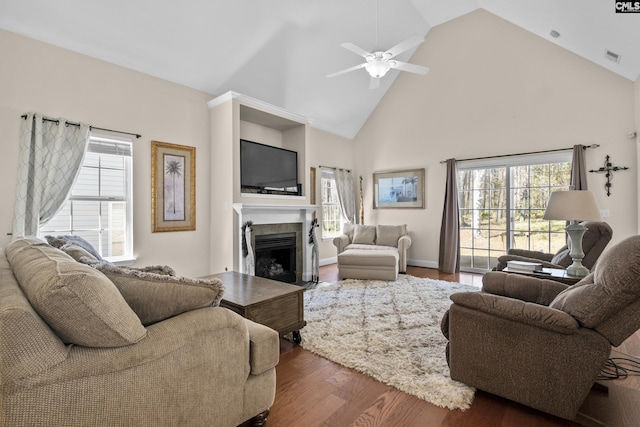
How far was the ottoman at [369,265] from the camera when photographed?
4699 mm

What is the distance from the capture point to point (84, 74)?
3283mm

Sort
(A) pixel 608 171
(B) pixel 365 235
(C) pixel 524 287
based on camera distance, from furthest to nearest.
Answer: (B) pixel 365 235
(A) pixel 608 171
(C) pixel 524 287

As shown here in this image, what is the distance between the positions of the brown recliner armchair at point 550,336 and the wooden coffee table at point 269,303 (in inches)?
49.2

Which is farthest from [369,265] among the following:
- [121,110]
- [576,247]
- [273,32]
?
[121,110]

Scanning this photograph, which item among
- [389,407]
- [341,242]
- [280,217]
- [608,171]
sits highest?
[608,171]

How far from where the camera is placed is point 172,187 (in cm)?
399

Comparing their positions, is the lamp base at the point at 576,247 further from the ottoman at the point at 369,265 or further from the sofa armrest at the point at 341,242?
the sofa armrest at the point at 341,242

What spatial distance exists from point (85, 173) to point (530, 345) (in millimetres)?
4371

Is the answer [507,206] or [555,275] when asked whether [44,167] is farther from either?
[507,206]

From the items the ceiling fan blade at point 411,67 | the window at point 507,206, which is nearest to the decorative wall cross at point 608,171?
the window at point 507,206

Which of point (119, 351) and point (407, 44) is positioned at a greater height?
point (407, 44)

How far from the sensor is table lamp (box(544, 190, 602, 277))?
2.44 meters

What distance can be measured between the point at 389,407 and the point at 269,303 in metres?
1.11

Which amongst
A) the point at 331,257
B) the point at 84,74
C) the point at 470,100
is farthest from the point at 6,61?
the point at 470,100
